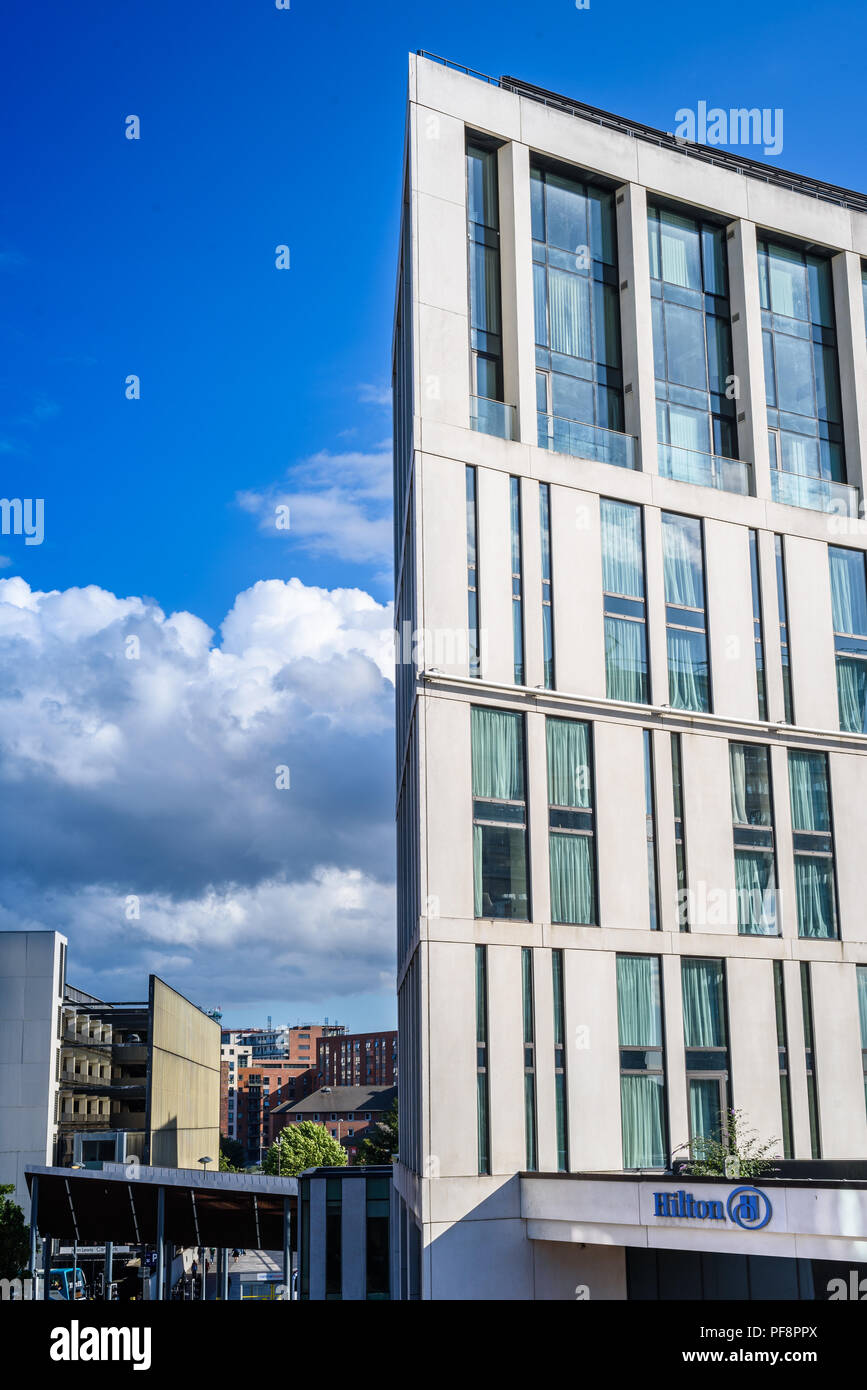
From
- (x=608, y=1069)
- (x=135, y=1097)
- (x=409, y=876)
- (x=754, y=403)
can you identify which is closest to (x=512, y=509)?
(x=754, y=403)

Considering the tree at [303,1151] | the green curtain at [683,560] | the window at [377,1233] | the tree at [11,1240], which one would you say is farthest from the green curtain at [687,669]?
the tree at [303,1151]

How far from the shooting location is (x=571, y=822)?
29250 millimetres

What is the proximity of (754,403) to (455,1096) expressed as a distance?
2028 centimetres

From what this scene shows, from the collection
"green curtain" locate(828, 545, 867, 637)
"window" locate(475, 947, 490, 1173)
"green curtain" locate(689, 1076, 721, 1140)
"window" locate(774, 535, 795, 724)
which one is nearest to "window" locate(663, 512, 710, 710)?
"window" locate(774, 535, 795, 724)

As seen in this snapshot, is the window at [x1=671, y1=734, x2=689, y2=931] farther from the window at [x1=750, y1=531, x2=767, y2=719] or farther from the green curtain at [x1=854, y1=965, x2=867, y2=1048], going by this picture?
the green curtain at [x1=854, y1=965, x2=867, y2=1048]

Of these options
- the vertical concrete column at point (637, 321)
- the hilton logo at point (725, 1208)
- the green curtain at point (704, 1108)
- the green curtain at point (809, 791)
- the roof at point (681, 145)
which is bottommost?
the hilton logo at point (725, 1208)

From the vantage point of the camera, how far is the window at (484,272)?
3183cm

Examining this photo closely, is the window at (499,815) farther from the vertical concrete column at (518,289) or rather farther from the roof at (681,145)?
the roof at (681,145)

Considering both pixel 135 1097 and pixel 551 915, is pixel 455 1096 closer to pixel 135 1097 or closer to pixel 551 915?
pixel 551 915

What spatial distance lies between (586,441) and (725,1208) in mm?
19112

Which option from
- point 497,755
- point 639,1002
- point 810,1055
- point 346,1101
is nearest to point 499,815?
point 497,755

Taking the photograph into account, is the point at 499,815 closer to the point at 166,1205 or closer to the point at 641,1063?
the point at 641,1063

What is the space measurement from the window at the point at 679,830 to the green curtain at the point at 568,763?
240 centimetres

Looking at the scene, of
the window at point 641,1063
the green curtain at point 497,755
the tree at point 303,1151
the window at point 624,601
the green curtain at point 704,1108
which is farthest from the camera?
the tree at point 303,1151
